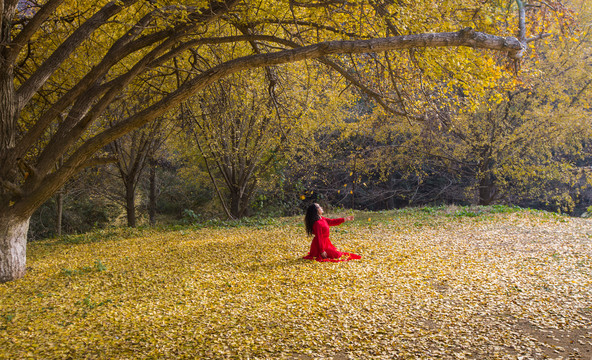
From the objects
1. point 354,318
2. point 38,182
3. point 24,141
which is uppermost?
point 24,141

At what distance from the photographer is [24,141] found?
681 centimetres

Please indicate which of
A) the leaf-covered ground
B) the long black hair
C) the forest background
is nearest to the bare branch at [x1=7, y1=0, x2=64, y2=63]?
the forest background

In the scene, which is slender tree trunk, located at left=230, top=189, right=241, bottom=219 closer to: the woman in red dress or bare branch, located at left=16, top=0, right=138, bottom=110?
the woman in red dress

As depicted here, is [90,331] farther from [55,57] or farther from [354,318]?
[55,57]

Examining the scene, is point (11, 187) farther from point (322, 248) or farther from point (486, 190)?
point (486, 190)

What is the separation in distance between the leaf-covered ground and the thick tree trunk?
271 mm

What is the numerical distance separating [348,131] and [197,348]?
14.1m

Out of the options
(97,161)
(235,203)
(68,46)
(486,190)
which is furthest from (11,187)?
(486,190)


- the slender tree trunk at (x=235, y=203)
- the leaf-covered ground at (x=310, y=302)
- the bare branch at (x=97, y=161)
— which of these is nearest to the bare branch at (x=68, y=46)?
the bare branch at (x=97, y=161)

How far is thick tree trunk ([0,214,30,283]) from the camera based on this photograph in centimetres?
671

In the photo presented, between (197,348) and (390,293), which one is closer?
(197,348)

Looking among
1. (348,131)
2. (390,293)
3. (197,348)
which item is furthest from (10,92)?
(348,131)

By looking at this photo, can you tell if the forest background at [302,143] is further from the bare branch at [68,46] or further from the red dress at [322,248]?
the red dress at [322,248]

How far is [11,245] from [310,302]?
16.7ft
